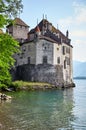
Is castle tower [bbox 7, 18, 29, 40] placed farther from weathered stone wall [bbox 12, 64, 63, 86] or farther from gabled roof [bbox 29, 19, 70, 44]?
weathered stone wall [bbox 12, 64, 63, 86]

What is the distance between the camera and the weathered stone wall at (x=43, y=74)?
101 metres

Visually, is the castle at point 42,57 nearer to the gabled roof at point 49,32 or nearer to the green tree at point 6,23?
the gabled roof at point 49,32

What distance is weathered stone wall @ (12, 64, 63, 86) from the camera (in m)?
101

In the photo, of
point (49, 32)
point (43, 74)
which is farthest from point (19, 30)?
point (43, 74)

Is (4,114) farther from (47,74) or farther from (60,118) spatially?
(47,74)

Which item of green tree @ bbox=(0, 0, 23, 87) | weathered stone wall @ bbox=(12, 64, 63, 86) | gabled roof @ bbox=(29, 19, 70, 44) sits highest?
gabled roof @ bbox=(29, 19, 70, 44)

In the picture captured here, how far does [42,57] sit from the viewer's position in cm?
10119

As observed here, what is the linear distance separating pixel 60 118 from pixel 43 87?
184 ft

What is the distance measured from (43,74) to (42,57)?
17.5ft

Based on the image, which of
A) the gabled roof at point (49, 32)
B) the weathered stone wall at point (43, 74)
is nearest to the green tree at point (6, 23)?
the weathered stone wall at point (43, 74)

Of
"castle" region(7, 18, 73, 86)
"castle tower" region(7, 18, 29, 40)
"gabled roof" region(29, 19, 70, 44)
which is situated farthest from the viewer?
"castle tower" region(7, 18, 29, 40)

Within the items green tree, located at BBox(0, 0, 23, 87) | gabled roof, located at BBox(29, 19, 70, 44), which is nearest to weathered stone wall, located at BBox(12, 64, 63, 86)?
gabled roof, located at BBox(29, 19, 70, 44)

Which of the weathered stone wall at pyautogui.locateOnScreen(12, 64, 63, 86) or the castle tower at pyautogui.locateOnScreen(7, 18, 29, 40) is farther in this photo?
the castle tower at pyautogui.locateOnScreen(7, 18, 29, 40)

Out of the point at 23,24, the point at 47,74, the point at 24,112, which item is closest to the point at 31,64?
the point at 47,74
